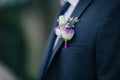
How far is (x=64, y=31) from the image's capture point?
1.70 metres

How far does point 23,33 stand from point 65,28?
1506 mm

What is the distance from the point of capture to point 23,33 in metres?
3.19

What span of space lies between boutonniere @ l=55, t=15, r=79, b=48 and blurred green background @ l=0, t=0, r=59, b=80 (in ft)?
4.49

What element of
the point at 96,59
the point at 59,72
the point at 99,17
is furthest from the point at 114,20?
the point at 59,72

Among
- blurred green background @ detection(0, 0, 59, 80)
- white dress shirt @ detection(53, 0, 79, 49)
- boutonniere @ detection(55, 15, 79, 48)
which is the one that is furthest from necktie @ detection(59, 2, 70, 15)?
blurred green background @ detection(0, 0, 59, 80)

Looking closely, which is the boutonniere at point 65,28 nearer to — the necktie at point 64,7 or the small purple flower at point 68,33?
the small purple flower at point 68,33

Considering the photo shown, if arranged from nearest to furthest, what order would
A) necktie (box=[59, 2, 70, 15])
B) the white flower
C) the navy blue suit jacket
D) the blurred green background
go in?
the navy blue suit jacket
the white flower
necktie (box=[59, 2, 70, 15])
the blurred green background

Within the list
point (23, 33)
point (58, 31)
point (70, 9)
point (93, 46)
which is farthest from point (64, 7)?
point (23, 33)

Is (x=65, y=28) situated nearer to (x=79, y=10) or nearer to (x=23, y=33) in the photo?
(x=79, y=10)

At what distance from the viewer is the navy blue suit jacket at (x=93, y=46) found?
1594 millimetres

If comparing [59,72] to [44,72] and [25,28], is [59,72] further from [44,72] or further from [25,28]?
[25,28]

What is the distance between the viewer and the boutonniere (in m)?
1.68

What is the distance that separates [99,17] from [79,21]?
0.10 meters

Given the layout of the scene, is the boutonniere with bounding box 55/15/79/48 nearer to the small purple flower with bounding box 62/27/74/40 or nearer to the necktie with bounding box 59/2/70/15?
the small purple flower with bounding box 62/27/74/40
